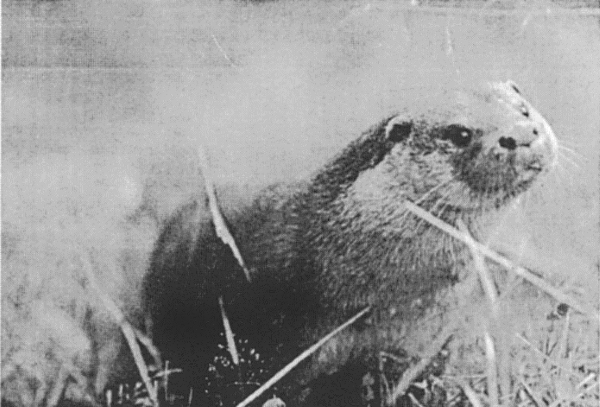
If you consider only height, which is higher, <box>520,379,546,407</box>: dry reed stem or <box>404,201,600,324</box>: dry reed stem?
<box>404,201,600,324</box>: dry reed stem

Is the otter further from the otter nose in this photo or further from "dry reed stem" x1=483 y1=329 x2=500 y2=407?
"dry reed stem" x1=483 y1=329 x2=500 y2=407

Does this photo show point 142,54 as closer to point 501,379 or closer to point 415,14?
point 415,14

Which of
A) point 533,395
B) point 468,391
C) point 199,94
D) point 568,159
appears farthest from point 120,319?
point 568,159

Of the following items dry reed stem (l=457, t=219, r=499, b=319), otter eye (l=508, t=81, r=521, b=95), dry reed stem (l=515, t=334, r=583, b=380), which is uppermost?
otter eye (l=508, t=81, r=521, b=95)

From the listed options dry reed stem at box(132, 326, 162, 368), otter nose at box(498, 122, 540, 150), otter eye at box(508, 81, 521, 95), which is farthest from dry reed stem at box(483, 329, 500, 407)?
dry reed stem at box(132, 326, 162, 368)

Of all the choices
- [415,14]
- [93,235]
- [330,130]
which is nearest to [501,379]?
→ [330,130]

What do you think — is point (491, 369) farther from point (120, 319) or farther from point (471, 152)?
point (120, 319)
